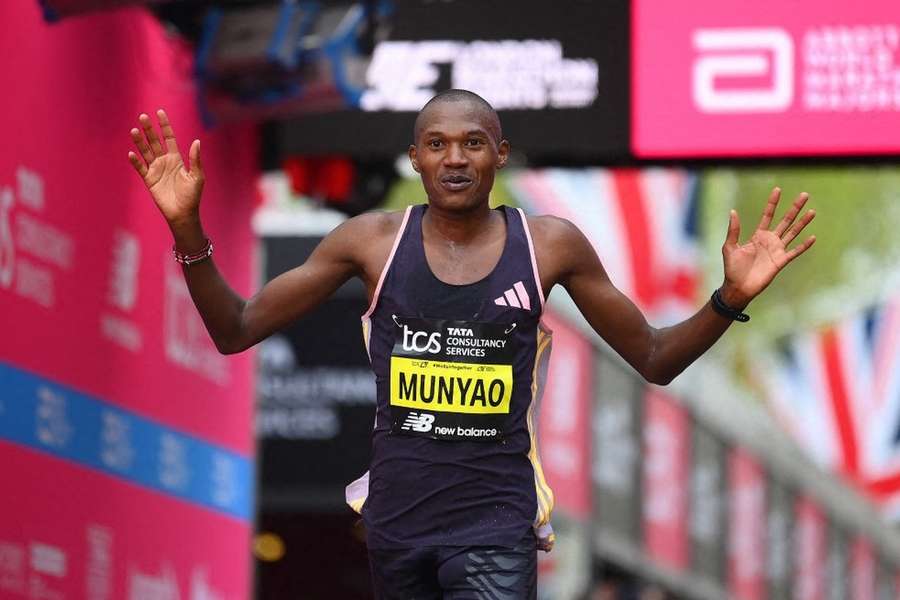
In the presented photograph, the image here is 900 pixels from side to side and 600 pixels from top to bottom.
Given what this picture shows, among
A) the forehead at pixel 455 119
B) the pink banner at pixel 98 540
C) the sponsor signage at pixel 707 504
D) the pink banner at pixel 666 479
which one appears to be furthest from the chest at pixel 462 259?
the sponsor signage at pixel 707 504

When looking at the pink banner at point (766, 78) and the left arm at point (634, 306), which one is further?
the pink banner at point (766, 78)

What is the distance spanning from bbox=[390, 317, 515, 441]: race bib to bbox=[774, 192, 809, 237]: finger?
78cm

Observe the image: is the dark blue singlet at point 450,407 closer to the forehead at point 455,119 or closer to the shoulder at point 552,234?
the shoulder at point 552,234

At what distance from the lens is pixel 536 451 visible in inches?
218

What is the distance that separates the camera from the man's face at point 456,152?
5324 mm

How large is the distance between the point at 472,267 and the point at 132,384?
12.1ft

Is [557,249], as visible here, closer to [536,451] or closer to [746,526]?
[536,451]

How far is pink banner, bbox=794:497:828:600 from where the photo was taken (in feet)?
99.2

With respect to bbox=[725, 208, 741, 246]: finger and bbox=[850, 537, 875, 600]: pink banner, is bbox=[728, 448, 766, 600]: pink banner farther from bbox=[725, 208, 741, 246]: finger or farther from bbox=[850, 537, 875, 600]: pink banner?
bbox=[725, 208, 741, 246]: finger

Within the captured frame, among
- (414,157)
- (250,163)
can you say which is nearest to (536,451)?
(414,157)

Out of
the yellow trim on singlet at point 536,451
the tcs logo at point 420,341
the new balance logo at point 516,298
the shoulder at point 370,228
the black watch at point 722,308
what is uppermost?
the shoulder at point 370,228

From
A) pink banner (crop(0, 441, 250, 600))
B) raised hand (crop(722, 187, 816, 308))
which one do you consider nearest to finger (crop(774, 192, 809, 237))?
raised hand (crop(722, 187, 816, 308))

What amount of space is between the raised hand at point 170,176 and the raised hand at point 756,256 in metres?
1.40

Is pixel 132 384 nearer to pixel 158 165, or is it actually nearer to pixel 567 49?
pixel 567 49
